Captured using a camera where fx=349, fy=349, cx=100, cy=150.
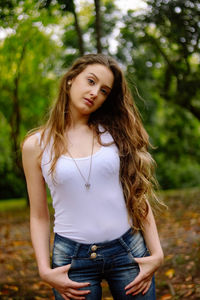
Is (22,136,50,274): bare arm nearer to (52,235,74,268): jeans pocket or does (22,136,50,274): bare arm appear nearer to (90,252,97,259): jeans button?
(52,235,74,268): jeans pocket

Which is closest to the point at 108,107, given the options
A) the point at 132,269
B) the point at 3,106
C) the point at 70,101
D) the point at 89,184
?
the point at 70,101

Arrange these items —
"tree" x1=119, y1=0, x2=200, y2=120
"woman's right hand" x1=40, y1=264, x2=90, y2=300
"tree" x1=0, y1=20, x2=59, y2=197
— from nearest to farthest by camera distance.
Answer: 1. "woman's right hand" x1=40, y1=264, x2=90, y2=300
2. "tree" x1=119, y1=0, x2=200, y2=120
3. "tree" x1=0, y1=20, x2=59, y2=197

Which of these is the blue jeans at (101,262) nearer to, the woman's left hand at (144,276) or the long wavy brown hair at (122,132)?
the woman's left hand at (144,276)

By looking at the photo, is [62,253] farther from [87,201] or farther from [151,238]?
[151,238]

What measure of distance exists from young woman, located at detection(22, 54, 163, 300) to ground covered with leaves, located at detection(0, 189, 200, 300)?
27.3 inches

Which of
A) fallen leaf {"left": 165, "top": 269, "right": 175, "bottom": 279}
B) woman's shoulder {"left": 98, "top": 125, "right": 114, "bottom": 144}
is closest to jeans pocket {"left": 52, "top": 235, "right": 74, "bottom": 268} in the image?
woman's shoulder {"left": 98, "top": 125, "right": 114, "bottom": 144}

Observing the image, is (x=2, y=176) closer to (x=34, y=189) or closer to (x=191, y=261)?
(x=191, y=261)

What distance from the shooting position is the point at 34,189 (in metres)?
2.03

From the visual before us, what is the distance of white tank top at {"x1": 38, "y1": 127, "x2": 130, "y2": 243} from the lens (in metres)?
1.87

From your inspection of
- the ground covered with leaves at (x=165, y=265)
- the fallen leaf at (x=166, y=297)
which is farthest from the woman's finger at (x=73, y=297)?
the fallen leaf at (x=166, y=297)

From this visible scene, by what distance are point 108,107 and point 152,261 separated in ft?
3.39

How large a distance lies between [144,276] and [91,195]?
1.71ft

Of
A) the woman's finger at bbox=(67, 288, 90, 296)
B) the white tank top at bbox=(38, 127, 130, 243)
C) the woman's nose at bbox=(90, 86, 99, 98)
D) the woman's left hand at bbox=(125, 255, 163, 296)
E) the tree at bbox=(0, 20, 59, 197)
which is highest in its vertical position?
the woman's nose at bbox=(90, 86, 99, 98)

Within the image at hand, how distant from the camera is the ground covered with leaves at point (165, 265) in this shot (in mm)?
4238
